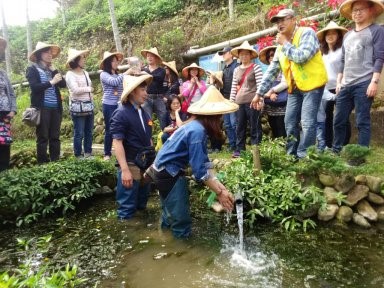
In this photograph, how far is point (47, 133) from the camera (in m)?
6.21

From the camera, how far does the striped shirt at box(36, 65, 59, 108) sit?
19.8 ft

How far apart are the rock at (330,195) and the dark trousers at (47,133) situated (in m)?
4.51

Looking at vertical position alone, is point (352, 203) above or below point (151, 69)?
below

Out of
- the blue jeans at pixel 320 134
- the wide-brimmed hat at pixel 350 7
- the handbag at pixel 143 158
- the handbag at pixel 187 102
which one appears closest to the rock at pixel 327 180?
the blue jeans at pixel 320 134

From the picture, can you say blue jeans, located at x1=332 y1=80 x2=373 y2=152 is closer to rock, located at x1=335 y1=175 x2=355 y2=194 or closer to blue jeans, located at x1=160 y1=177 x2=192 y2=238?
rock, located at x1=335 y1=175 x2=355 y2=194

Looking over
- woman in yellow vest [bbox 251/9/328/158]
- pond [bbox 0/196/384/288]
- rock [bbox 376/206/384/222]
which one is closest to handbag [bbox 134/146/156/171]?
pond [bbox 0/196/384/288]

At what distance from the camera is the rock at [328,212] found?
4371mm

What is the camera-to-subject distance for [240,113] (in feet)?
20.4

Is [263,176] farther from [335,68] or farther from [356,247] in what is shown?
[335,68]

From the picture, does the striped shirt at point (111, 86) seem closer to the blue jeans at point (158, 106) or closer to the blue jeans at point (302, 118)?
the blue jeans at point (158, 106)

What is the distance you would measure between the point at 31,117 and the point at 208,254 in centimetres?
381

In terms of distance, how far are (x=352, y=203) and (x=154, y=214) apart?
8.40ft

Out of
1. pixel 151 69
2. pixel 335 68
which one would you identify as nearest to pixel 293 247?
pixel 335 68

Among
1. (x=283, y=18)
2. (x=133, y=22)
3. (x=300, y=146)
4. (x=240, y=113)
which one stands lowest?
(x=300, y=146)
